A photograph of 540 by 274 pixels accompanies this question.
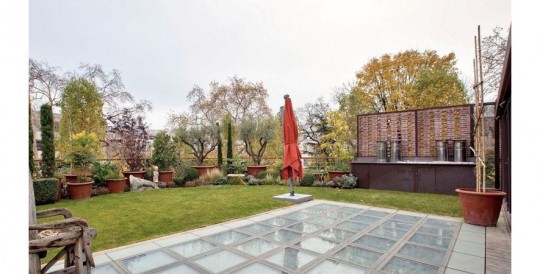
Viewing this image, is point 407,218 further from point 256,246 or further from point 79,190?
point 79,190

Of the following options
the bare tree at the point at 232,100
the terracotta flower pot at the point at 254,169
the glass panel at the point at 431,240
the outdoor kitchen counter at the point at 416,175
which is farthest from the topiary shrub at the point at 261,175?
the bare tree at the point at 232,100

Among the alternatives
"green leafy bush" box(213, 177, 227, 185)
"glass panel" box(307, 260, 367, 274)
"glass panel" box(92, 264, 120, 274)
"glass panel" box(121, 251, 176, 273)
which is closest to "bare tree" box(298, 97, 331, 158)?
"green leafy bush" box(213, 177, 227, 185)

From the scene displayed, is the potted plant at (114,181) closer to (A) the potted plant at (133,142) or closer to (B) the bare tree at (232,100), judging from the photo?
(A) the potted plant at (133,142)

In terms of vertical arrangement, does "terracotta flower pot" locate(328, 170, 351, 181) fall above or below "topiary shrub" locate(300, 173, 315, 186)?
above

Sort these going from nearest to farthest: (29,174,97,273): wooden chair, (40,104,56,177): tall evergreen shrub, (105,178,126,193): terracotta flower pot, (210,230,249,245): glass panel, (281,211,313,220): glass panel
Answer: (29,174,97,273): wooden chair, (210,230,249,245): glass panel, (281,211,313,220): glass panel, (40,104,56,177): tall evergreen shrub, (105,178,126,193): terracotta flower pot

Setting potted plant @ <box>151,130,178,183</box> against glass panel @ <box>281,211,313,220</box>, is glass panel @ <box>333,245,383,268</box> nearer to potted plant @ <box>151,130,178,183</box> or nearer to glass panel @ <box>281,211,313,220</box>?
glass panel @ <box>281,211,313,220</box>

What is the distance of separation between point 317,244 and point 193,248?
1547 millimetres

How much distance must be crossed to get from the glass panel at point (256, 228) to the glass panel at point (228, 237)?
165 mm

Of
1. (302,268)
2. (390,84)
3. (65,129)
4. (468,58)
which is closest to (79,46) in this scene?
(65,129)

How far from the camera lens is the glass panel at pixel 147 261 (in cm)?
259

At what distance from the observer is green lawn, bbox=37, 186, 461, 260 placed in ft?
12.6

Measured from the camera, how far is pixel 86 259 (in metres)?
1.86

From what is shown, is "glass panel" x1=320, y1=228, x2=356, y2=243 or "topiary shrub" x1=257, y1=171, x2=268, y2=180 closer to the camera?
"glass panel" x1=320, y1=228, x2=356, y2=243

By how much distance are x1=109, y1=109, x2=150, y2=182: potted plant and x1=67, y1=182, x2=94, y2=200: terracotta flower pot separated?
1941 mm
